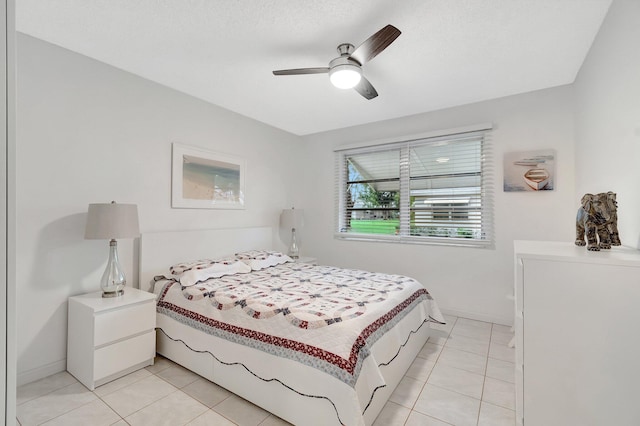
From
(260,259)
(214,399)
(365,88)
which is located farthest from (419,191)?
Answer: (214,399)

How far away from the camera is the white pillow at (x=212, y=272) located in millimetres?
2596

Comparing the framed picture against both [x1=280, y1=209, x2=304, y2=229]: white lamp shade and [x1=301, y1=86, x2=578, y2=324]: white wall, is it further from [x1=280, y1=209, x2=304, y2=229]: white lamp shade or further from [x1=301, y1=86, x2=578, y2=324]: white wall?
[x1=301, y1=86, x2=578, y2=324]: white wall

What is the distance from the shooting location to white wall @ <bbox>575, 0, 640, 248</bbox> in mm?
1536

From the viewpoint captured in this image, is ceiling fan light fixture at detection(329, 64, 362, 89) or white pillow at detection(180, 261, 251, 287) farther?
white pillow at detection(180, 261, 251, 287)

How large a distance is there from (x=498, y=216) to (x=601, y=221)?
1.84 meters

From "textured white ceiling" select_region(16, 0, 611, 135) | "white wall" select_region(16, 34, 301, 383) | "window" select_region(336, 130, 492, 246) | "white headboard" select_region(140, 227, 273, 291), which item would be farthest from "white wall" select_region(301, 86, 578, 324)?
"white wall" select_region(16, 34, 301, 383)

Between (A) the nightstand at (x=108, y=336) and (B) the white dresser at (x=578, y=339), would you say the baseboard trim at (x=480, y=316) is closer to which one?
(B) the white dresser at (x=578, y=339)

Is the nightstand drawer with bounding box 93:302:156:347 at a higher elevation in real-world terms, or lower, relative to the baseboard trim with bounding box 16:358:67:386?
higher

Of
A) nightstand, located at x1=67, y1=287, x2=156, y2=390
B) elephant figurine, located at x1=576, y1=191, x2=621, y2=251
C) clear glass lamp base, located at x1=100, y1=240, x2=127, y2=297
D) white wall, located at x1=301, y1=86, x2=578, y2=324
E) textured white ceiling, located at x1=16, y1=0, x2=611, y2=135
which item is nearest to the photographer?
elephant figurine, located at x1=576, y1=191, x2=621, y2=251

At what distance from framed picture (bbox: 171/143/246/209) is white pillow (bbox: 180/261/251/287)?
0.82 m

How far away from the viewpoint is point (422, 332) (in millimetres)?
2734

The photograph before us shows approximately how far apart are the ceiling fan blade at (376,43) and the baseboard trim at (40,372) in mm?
3313

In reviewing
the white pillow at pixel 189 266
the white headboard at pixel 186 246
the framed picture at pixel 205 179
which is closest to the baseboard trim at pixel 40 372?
the white headboard at pixel 186 246

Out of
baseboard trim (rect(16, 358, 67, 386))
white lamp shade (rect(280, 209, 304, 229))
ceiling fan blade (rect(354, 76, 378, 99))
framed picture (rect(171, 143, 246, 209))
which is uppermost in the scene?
ceiling fan blade (rect(354, 76, 378, 99))
